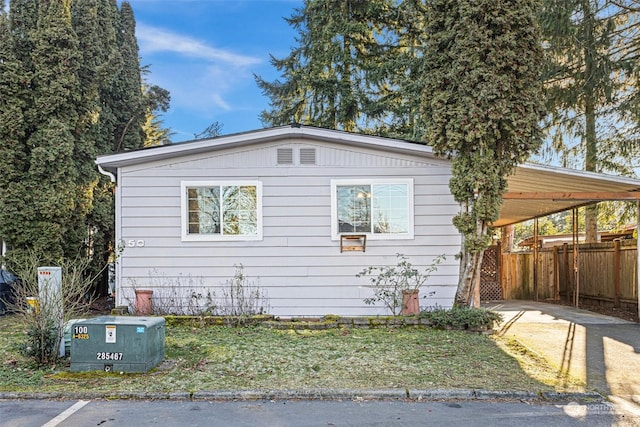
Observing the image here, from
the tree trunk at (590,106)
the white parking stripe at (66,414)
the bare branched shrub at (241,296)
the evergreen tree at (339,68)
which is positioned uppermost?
the evergreen tree at (339,68)

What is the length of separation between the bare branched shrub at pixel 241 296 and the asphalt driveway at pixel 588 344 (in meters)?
4.15

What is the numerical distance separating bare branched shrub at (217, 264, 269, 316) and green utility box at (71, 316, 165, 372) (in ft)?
10.6

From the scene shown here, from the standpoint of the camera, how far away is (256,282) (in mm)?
8492

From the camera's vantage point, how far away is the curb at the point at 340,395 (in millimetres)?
4496

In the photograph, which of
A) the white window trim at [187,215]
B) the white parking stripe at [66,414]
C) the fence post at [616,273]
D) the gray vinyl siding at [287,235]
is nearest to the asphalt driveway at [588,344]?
the fence post at [616,273]

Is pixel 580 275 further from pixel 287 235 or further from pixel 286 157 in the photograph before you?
pixel 286 157

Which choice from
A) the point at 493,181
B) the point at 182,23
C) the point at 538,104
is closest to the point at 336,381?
the point at 493,181

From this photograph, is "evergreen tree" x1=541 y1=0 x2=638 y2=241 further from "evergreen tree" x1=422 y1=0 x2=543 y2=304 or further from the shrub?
the shrub

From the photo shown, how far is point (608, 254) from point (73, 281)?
36.3 feet

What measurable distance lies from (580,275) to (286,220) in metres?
8.44

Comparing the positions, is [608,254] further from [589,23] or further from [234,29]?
[234,29]

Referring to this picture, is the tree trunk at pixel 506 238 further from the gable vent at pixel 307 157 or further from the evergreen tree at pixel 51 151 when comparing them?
the evergreen tree at pixel 51 151

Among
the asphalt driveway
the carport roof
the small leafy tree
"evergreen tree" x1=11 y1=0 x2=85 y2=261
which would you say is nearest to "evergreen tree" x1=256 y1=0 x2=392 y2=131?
the carport roof

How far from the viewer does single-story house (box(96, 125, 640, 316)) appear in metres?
8.48
